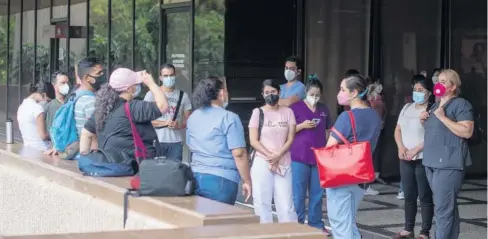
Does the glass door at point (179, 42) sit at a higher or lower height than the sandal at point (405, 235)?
higher

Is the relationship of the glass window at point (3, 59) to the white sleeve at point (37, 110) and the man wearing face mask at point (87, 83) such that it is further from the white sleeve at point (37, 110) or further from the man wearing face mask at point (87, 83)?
the man wearing face mask at point (87, 83)

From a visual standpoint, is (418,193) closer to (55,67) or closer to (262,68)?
(262,68)

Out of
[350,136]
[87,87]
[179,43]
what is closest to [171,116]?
[87,87]

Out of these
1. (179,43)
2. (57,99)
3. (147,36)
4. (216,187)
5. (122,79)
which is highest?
(147,36)

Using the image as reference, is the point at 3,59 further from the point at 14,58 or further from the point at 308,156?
the point at 308,156

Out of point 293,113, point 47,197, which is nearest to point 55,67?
point 293,113

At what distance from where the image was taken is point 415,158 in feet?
27.5

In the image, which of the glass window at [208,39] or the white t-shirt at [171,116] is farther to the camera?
the glass window at [208,39]

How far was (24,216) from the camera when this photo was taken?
7.04m

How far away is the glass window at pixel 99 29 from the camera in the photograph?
1648 cm

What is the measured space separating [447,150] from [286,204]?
5.25 feet

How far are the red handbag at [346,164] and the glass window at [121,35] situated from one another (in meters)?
8.79

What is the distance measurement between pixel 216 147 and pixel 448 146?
2287 millimetres

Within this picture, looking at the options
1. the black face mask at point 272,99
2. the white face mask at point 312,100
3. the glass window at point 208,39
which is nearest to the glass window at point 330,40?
the glass window at point 208,39
